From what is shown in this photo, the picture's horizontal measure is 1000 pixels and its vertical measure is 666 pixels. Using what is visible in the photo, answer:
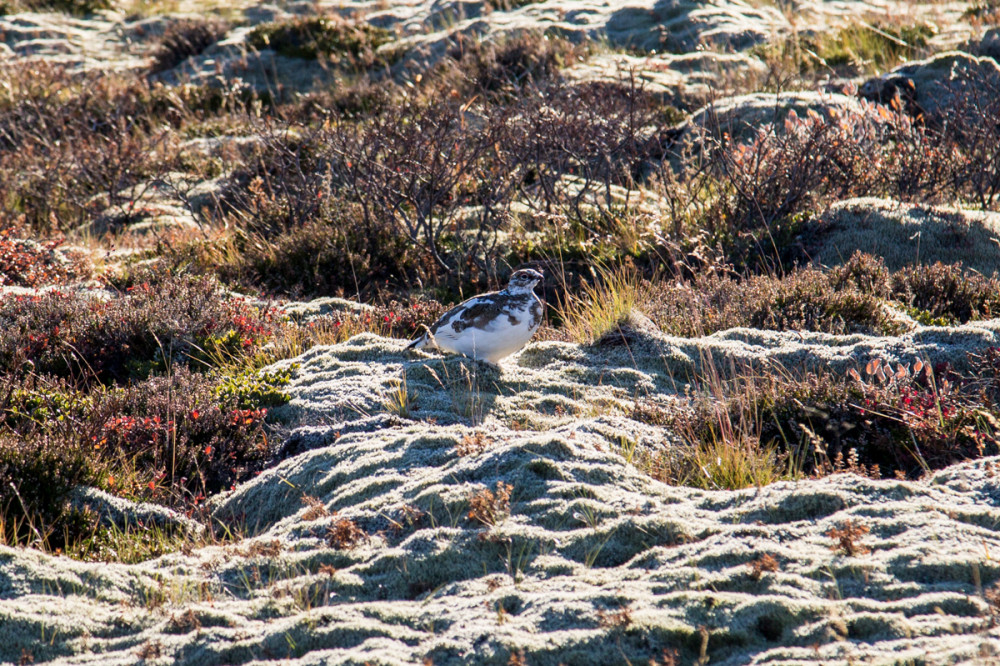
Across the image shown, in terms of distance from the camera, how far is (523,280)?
6.40m

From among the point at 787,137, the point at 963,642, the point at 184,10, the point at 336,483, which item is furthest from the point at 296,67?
the point at 963,642

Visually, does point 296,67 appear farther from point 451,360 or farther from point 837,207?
point 451,360

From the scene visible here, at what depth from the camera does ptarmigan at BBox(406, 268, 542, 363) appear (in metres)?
6.01

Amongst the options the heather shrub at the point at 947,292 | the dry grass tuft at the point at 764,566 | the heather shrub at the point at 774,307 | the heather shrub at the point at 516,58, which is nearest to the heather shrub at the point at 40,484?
the dry grass tuft at the point at 764,566

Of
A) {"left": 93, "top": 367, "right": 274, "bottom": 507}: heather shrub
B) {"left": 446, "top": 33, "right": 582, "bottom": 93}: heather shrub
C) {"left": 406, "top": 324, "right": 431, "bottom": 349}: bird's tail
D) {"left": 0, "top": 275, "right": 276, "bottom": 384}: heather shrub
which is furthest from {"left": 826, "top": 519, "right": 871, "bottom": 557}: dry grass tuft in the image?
{"left": 446, "top": 33, "right": 582, "bottom": 93}: heather shrub

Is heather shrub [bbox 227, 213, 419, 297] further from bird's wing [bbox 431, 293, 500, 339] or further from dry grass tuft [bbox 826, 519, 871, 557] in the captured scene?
dry grass tuft [bbox 826, 519, 871, 557]

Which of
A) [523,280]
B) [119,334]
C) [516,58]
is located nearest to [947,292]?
[523,280]

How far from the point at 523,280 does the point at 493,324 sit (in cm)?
57

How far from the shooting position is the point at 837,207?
31.5 ft

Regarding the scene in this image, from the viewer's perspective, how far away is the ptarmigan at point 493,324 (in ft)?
19.7

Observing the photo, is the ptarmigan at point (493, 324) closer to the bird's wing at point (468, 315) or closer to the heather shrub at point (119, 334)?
the bird's wing at point (468, 315)

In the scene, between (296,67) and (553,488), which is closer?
(553,488)

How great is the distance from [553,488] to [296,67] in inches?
618

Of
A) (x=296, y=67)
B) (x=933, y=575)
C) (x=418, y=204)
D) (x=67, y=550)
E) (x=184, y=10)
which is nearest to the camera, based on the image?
(x=933, y=575)
